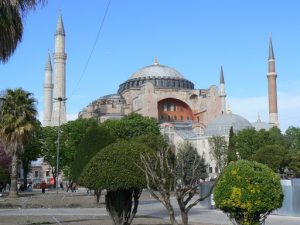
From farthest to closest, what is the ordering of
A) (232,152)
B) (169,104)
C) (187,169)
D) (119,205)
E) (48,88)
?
(169,104), (48,88), (232,152), (187,169), (119,205)

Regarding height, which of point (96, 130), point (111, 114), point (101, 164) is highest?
point (111, 114)

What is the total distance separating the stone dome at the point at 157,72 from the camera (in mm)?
111000

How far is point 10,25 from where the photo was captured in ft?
45.4

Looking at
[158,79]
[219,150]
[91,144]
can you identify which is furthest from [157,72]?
[91,144]

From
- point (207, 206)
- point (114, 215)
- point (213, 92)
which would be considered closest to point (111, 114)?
point (213, 92)

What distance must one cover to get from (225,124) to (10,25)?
80885mm

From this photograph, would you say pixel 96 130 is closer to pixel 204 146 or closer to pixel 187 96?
pixel 204 146

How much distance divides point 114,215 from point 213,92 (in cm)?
8914

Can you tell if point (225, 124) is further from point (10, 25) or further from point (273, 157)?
point (10, 25)

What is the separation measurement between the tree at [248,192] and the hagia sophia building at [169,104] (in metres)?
74.6

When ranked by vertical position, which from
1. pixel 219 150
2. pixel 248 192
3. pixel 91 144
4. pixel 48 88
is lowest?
pixel 248 192

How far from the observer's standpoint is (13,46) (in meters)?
14.4

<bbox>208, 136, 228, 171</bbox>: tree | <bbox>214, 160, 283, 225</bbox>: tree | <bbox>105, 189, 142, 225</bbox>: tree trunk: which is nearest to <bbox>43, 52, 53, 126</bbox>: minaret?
<bbox>208, 136, 228, 171</bbox>: tree

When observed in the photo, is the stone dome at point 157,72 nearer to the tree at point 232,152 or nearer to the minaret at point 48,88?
the minaret at point 48,88
